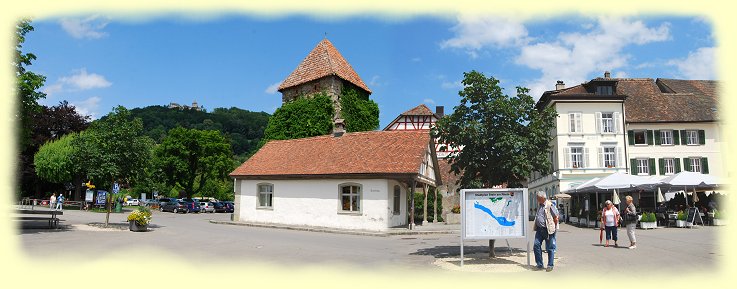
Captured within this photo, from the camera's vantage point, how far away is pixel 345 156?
80.1ft

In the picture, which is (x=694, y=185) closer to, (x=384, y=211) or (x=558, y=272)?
(x=384, y=211)

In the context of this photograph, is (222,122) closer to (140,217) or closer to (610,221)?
(140,217)

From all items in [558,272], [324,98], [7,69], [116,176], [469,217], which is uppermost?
[324,98]

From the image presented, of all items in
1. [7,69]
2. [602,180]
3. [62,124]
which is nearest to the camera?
[7,69]

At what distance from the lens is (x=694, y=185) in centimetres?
2331

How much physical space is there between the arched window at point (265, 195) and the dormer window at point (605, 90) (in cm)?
2773

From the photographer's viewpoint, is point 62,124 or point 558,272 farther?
point 62,124

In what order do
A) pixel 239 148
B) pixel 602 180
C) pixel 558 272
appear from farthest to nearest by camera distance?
pixel 239 148 → pixel 602 180 → pixel 558 272

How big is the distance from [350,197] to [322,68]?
55.9 feet

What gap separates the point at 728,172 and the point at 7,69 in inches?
1773

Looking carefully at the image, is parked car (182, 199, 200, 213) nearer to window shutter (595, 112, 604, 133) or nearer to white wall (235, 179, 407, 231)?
white wall (235, 179, 407, 231)

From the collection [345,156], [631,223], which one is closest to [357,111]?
[345,156]

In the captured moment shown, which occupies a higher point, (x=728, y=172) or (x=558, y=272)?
(x=728, y=172)

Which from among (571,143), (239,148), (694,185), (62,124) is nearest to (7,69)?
(694,185)
